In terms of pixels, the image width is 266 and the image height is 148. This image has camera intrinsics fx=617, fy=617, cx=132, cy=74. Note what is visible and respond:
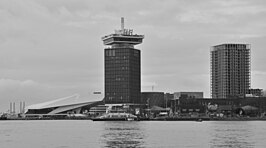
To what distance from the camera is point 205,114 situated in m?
190

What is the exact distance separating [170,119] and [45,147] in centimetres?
12035

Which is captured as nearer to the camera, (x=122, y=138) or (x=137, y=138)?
(x=122, y=138)

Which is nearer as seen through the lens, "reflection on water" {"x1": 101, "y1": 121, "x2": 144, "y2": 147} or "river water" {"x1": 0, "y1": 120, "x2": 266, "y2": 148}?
"reflection on water" {"x1": 101, "y1": 121, "x2": 144, "y2": 147}

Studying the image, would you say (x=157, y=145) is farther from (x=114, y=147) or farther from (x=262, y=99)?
(x=262, y=99)

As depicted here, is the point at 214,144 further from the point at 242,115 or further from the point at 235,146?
the point at 242,115

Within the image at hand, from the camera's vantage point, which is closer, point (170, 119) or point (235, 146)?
point (235, 146)

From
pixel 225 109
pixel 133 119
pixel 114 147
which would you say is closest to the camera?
pixel 114 147

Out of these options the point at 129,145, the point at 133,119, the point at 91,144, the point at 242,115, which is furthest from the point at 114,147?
the point at 242,115

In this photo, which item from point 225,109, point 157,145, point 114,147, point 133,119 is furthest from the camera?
point 225,109

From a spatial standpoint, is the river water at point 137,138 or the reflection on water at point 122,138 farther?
the river water at point 137,138

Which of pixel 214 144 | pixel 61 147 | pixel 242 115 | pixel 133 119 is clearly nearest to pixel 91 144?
pixel 61 147

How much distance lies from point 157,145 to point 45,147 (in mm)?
9430

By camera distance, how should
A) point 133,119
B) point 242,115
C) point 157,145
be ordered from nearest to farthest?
point 157,145, point 133,119, point 242,115

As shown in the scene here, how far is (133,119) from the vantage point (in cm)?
16150
